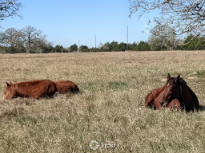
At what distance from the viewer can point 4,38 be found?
208ft

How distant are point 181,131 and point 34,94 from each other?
461cm

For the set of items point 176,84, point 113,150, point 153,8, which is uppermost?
point 153,8

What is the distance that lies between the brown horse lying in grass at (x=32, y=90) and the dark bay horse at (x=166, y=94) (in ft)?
9.87

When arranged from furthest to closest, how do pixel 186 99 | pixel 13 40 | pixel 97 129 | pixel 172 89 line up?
pixel 13 40 < pixel 186 99 < pixel 172 89 < pixel 97 129

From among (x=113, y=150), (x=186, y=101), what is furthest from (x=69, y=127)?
(x=186, y=101)

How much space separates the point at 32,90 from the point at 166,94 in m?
4.01

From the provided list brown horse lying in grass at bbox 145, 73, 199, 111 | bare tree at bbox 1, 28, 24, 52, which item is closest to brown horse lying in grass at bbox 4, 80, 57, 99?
brown horse lying in grass at bbox 145, 73, 199, 111

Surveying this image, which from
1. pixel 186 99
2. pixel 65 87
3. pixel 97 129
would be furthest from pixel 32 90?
pixel 186 99

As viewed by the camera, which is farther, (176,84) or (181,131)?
(176,84)

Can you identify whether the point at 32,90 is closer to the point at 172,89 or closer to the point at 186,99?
the point at 172,89

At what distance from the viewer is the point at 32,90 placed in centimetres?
758

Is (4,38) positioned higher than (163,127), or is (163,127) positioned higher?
(4,38)

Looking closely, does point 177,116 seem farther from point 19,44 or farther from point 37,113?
point 19,44

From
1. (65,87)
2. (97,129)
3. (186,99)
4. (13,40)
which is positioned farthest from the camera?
(13,40)
